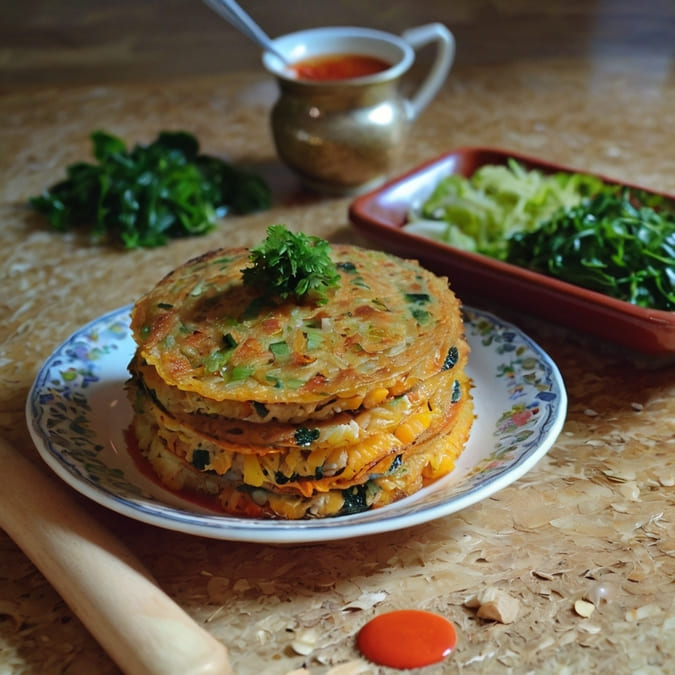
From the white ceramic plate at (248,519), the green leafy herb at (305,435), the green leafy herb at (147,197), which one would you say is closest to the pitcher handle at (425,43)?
the green leafy herb at (147,197)

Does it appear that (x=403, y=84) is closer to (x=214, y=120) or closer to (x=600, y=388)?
(x=214, y=120)

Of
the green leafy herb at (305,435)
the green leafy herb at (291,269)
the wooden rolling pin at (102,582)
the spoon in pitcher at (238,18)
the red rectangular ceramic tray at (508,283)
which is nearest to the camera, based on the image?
the wooden rolling pin at (102,582)

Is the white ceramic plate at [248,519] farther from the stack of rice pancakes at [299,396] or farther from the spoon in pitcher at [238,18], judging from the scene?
the spoon in pitcher at [238,18]

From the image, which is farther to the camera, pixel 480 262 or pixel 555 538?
pixel 480 262

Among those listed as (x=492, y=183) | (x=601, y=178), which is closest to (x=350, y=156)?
(x=492, y=183)

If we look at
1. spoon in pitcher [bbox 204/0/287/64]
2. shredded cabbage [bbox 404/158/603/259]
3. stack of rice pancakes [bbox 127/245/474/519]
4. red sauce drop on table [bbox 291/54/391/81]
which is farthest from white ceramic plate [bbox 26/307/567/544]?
red sauce drop on table [bbox 291/54/391/81]

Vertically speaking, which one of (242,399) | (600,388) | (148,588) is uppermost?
(242,399)
